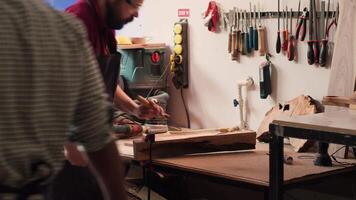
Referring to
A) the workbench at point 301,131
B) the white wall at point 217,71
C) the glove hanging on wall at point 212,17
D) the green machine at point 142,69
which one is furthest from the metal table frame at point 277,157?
the green machine at point 142,69

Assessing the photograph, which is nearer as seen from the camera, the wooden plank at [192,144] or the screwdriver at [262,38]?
the wooden plank at [192,144]

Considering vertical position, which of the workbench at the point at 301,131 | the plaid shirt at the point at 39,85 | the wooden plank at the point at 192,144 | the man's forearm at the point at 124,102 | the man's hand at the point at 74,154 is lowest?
the wooden plank at the point at 192,144

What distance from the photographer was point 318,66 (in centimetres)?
271

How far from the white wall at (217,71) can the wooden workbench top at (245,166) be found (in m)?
0.38

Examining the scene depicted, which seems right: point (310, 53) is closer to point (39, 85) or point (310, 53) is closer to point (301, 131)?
point (301, 131)

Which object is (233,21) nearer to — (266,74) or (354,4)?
(266,74)

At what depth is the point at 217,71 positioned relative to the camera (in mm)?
3230

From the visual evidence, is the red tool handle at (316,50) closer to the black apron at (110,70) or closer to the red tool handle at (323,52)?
the red tool handle at (323,52)

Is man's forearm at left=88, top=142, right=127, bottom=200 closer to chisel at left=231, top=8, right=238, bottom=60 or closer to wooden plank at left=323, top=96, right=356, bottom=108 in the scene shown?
wooden plank at left=323, top=96, right=356, bottom=108

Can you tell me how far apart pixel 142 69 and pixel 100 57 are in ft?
4.41

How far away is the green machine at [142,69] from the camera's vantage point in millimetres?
3387

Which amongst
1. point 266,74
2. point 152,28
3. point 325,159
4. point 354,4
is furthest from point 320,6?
point 152,28

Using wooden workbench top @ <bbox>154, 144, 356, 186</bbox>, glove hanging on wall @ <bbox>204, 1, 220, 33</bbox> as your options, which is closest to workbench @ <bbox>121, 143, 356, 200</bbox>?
wooden workbench top @ <bbox>154, 144, 356, 186</bbox>

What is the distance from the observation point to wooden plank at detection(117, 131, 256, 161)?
2.53 metres
